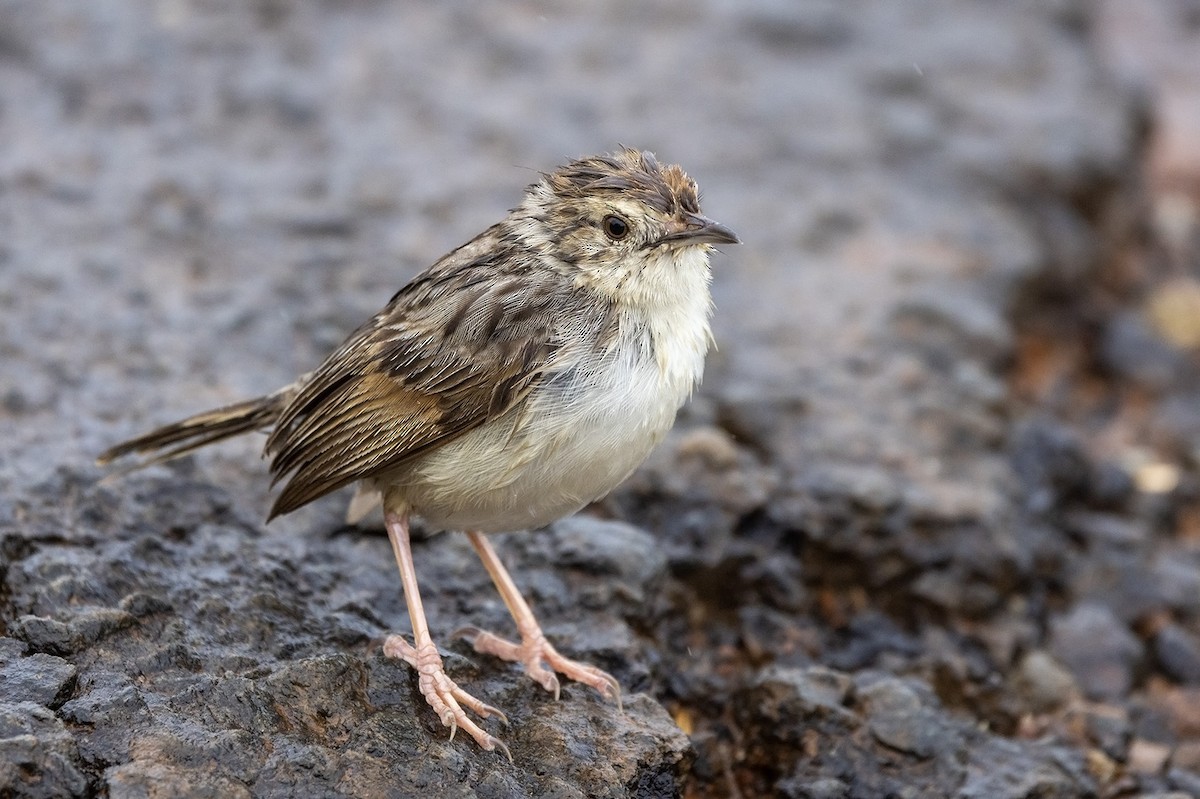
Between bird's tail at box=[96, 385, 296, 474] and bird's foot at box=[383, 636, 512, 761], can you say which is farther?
bird's tail at box=[96, 385, 296, 474]

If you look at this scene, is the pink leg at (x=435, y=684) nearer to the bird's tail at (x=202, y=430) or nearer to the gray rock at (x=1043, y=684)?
the bird's tail at (x=202, y=430)

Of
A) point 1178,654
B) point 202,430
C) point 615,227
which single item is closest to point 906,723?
point 1178,654

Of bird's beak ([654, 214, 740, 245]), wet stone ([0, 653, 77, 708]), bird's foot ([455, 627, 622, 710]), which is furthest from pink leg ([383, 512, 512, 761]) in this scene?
bird's beak ([654, 214, 740, 245])

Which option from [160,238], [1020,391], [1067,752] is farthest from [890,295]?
[160,238]

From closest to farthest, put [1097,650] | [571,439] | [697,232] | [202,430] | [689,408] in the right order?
1. [571,439]
2. [697,232]
3. [202,430]
4. [1097,650]
5. [689,408]

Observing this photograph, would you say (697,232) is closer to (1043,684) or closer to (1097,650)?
(1043,684)

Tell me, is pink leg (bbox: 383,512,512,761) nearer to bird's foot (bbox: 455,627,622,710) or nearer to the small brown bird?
the small brown bird

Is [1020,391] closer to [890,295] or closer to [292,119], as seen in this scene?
[890,295]
